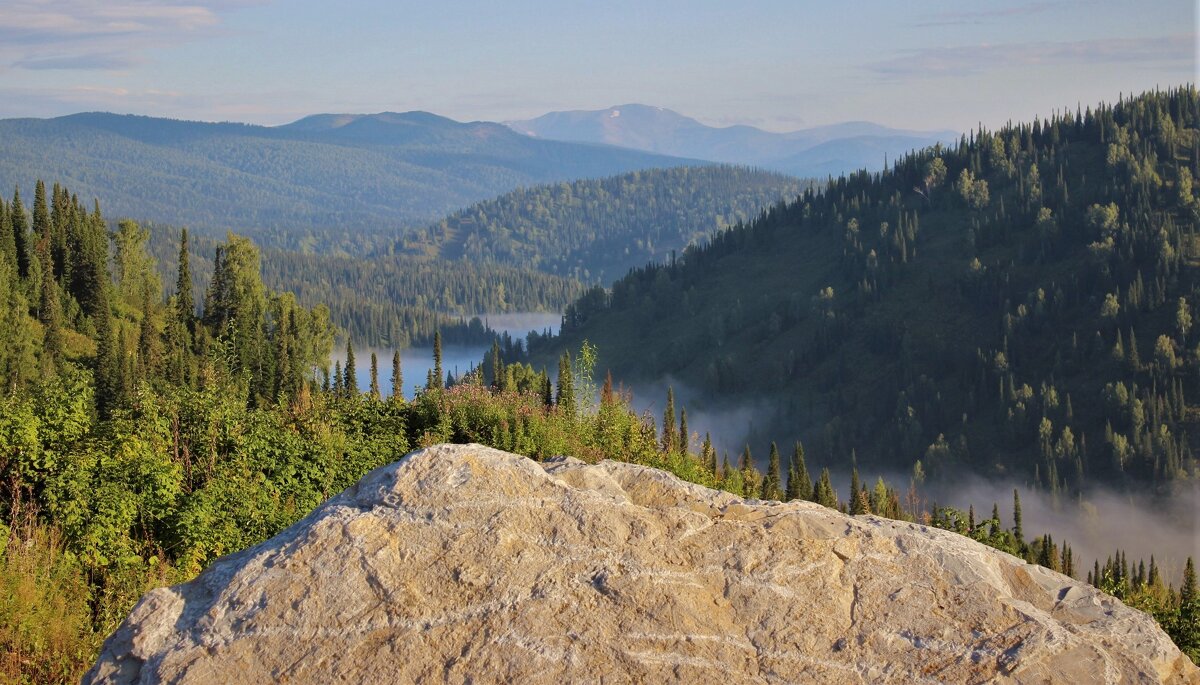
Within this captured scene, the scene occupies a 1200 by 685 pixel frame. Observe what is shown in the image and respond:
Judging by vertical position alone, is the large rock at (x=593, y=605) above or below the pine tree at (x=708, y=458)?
above

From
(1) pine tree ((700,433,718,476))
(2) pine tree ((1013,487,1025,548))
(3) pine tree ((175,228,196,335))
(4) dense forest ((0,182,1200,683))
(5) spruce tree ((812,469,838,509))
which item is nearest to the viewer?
(4) dense forest ((0,182,1200,683))

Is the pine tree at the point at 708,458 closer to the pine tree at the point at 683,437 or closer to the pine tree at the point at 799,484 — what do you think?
the pine tree at the point at 683,437

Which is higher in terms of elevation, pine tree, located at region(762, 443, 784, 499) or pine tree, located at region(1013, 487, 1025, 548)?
pine tree, located at region(762, 443, 784, 499)

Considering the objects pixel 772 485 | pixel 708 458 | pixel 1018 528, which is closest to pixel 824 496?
pixel 1018 528

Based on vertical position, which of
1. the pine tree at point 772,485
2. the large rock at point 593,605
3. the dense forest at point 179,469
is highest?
the large rock at point 593,605

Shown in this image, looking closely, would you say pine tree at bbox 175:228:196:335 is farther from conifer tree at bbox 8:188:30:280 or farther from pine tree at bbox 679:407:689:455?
pine tree at bbox 679:407:689:455

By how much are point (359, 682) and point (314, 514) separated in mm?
2402

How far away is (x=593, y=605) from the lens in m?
11.5

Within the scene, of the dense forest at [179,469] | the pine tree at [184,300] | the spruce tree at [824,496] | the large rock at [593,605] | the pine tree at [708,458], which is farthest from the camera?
the spruce tree at [824,496]

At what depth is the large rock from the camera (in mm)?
11109

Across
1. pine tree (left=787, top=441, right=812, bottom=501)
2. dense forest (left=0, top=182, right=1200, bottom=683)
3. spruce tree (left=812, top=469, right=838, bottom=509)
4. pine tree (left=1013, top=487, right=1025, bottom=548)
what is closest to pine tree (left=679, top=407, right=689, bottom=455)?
dense forest (left=0, top=182, right=1200, bottom=683)

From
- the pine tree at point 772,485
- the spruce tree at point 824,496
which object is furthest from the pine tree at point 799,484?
the pine tree at point 772,485

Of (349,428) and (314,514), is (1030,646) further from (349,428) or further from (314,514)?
(349,428)

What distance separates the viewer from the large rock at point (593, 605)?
11.1 metres
